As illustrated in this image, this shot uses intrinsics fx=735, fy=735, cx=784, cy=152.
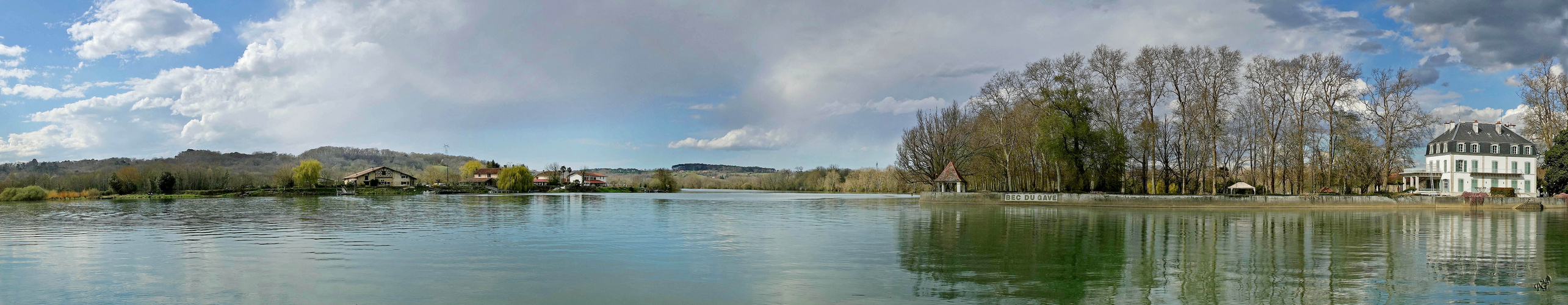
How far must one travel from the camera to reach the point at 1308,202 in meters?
36.4

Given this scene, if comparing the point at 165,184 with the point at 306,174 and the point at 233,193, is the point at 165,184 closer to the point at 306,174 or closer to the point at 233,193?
the point at 233,193

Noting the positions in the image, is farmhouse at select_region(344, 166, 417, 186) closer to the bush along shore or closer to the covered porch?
the bush along shore

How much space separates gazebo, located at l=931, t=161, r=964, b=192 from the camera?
44.9 meters

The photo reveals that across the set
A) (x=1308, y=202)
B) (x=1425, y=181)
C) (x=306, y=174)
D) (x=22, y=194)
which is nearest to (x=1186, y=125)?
(x=1308, y=202)

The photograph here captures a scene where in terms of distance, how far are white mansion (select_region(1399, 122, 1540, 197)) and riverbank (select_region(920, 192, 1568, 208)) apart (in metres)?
11.7

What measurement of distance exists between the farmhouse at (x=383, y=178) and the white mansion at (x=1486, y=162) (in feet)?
360

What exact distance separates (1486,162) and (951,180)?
36717 millimetres

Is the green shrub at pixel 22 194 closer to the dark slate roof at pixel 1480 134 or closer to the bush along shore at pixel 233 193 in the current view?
the bush along shore at pixel 233 193

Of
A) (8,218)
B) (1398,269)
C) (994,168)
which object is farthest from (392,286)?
(994,168)

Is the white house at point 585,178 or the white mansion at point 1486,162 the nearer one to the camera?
the white mansion at point 1486,162

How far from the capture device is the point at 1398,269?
1073 cm

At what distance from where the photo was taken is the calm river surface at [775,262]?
332 inches

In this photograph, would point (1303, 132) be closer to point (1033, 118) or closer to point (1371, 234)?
point (1033, 118)

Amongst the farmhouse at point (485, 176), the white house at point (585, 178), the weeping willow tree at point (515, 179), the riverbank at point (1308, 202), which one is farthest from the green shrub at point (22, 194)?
the white house at point (585, 178)
